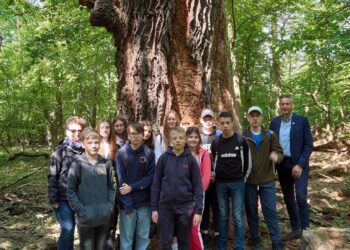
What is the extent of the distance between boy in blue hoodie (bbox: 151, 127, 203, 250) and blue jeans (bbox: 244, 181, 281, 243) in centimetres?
99

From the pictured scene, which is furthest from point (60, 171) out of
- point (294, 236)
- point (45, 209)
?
point (45, 209)

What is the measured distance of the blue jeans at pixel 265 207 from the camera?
4.26m

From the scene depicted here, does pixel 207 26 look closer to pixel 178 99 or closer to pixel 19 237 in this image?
pixel 178 99

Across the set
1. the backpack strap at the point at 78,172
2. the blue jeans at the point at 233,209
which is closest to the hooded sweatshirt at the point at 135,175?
the backpack strap at the point at 78,172

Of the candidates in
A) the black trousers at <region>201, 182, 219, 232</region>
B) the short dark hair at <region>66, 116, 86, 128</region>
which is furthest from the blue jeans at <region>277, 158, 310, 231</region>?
the short dark hair at <region>66, 116, 86, 128</region>

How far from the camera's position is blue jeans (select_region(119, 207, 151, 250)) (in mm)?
3914

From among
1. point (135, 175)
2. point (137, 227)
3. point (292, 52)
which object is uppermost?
point (292, 52)

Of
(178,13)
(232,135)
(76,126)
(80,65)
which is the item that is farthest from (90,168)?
(80,65)

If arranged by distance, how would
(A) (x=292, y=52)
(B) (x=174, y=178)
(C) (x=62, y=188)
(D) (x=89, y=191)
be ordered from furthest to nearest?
(A) (x=292, y=52) → (C) (x=62, y=188) → (B) (x=174, y=178) → (D) (x=89, y=191)

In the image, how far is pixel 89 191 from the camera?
349 centimetres

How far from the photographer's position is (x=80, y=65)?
46.0 feet

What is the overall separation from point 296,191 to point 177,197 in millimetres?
1977

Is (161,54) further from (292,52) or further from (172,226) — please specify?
(292,52)

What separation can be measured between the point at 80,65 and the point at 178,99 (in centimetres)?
1012
